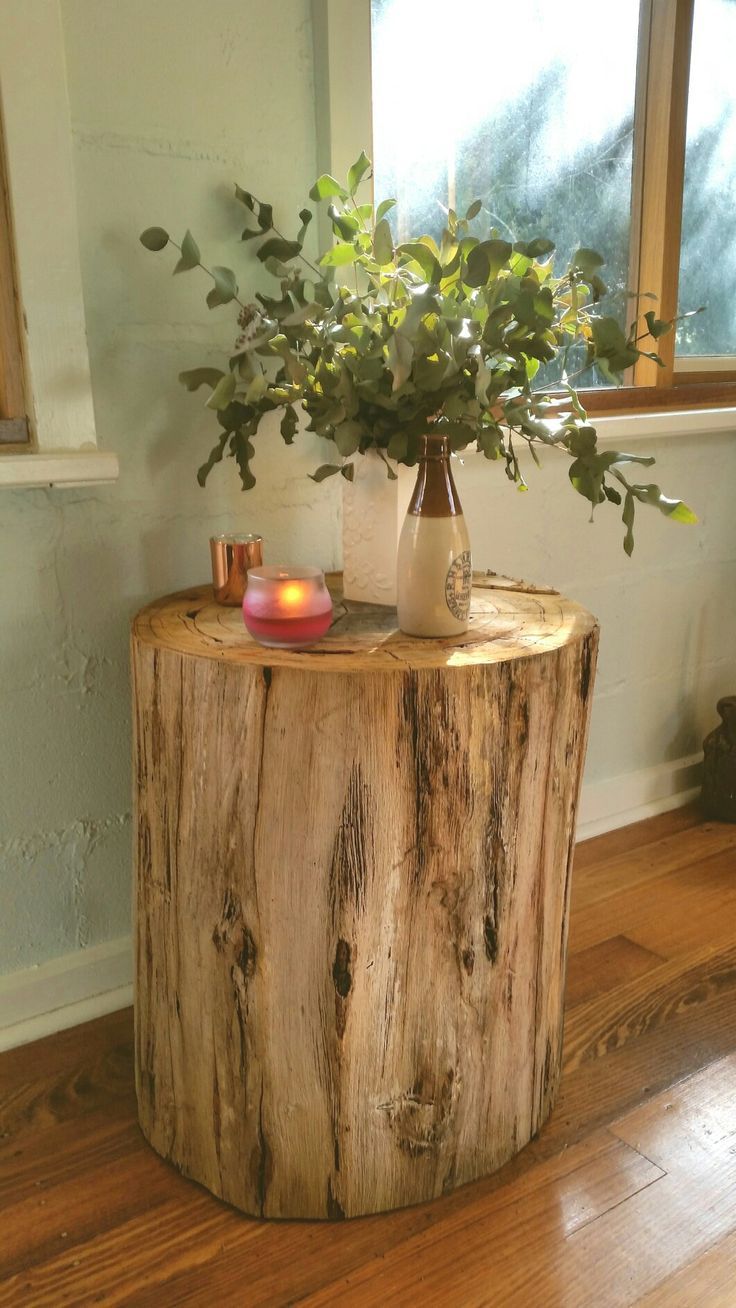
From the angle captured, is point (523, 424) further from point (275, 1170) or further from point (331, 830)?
point (275, 1170)

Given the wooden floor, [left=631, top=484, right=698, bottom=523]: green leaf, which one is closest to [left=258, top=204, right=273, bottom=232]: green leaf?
[left=631, top=484, right=698, bottom=523]: green leaf

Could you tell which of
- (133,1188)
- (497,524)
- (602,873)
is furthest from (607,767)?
(133,1188)

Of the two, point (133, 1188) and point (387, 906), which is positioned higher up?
point (387, 906)

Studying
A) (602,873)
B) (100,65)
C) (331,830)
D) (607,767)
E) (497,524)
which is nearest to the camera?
(331,830)

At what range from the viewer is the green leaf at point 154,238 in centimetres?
131

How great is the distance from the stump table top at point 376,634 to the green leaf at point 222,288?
0.39 m

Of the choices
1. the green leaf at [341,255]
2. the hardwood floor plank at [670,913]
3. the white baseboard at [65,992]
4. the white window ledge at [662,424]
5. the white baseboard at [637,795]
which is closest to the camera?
the green leaf at [341,255]

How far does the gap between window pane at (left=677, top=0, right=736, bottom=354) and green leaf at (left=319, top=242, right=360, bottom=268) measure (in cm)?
107

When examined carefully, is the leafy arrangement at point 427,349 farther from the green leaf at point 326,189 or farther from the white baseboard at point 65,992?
the white baseboard at point 65,992

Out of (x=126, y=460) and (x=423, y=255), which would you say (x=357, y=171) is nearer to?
(x=423, y=255)

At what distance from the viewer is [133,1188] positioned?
125cm

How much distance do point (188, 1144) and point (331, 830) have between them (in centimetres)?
48

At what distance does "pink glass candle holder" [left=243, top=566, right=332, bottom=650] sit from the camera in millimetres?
1144

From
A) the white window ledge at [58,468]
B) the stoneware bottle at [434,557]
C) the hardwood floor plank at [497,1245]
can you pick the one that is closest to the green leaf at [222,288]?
the white window ledge at [58,468]
